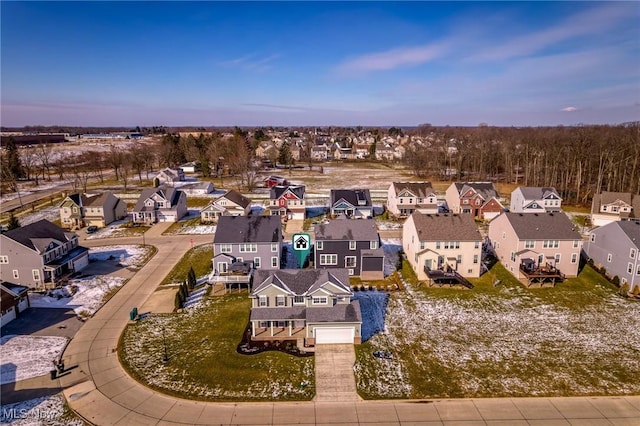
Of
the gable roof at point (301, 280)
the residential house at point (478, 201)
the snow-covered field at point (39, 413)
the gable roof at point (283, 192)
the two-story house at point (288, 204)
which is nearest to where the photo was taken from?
the snow-covered field at point (39, 413)

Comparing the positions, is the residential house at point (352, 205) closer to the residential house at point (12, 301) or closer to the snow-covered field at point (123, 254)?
the snow-covered field at point (123, 254)

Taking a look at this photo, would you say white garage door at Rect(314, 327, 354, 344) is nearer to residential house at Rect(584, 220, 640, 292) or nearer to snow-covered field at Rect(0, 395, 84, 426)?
snow-covered field at Rect(0, 395, 84, 426)

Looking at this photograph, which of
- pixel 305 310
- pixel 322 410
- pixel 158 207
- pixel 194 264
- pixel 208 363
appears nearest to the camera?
pixel 322 410

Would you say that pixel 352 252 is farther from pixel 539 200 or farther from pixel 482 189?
pixel 539 200

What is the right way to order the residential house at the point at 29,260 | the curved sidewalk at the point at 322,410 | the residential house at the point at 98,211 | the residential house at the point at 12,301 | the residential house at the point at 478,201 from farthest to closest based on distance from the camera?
the residential house at the point at 478,201 < the residential house at the point at 98,211 < the residential house at the point at 29,260 < the residential house at the point at 12,301 < the curved sidewalk at the point at 322,410

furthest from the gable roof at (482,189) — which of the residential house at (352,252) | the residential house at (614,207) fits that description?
the residential house at (352,252)

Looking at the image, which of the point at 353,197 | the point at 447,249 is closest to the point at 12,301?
the point at 447,249

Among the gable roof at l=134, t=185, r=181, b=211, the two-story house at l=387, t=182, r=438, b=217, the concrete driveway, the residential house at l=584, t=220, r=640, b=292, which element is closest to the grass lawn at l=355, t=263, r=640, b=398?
the concrete driveway

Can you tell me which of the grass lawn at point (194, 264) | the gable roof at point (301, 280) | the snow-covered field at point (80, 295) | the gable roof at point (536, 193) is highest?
the gable roof at point (536, 193)
